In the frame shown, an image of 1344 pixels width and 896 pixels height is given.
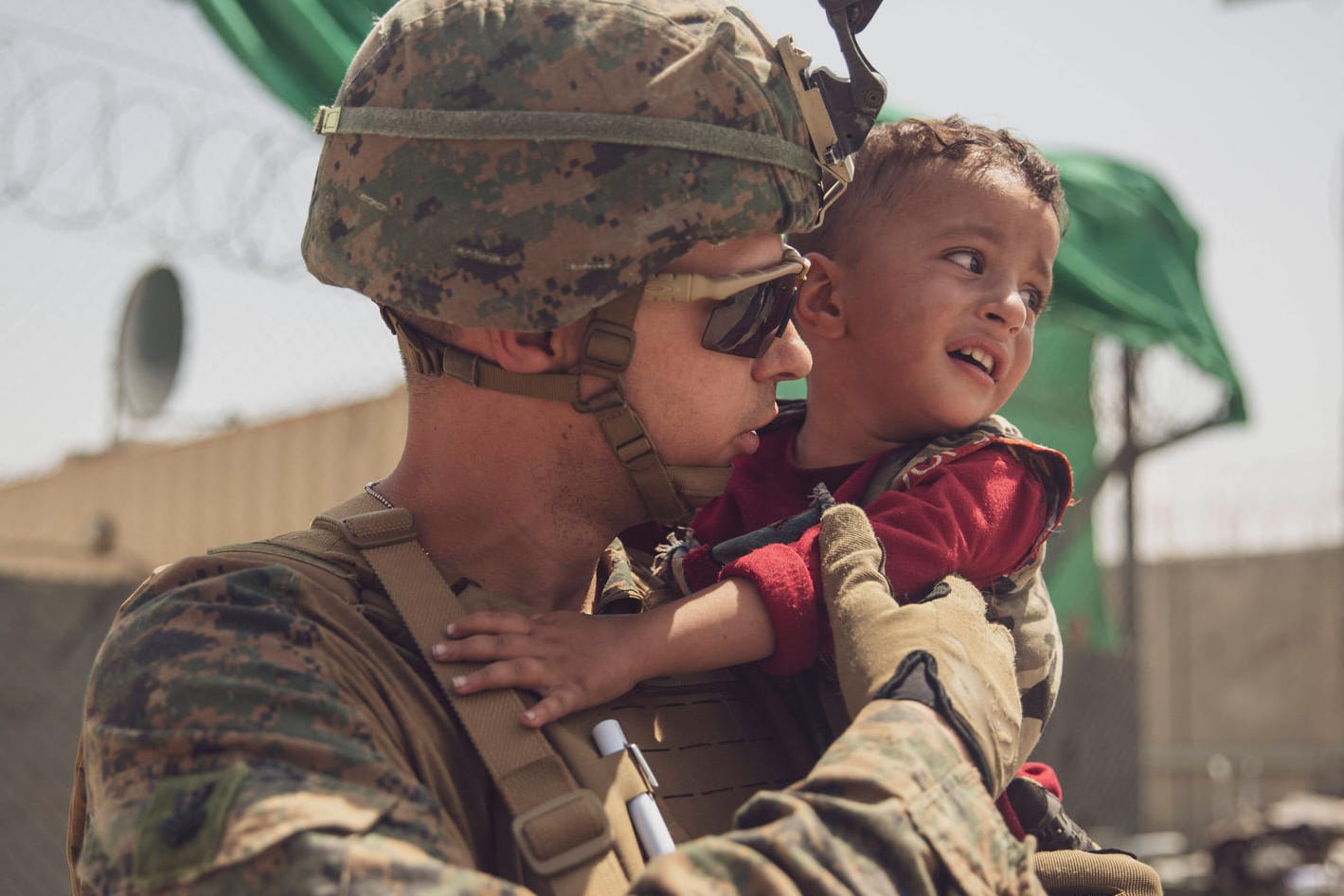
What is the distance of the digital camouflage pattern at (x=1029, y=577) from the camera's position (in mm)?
2406

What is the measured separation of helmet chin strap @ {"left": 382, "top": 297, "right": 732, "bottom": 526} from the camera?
80.0 inches

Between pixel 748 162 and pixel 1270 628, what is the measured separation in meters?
16.0

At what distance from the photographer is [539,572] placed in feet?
7.09

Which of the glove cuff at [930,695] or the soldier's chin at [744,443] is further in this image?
the soldier's chin at [744,443]

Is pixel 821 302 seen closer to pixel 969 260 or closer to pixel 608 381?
pixel 969 260

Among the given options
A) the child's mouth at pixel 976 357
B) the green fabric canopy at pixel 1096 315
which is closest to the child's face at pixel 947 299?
the child's mouth at pixel 976 357

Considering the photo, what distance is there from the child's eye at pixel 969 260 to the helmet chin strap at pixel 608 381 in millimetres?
735

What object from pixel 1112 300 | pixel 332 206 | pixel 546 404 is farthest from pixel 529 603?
pixel 1112 300

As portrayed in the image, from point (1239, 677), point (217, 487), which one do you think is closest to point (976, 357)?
point (217, 487)

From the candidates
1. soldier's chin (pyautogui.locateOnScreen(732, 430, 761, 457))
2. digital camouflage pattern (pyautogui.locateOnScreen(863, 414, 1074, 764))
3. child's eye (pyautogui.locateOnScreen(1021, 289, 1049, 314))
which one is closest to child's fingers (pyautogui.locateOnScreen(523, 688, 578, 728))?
soldier's chin (pyautogui.locateOnScreen(732, 430, 761, 457))

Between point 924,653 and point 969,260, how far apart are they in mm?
1091

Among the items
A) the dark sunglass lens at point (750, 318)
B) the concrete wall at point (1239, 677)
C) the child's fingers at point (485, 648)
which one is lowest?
the concrete wall at point (1239, 677)

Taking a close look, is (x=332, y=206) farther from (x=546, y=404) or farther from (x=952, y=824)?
(x=952, y=824)

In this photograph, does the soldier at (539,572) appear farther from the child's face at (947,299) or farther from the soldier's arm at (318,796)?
the child's face at (947,299)
